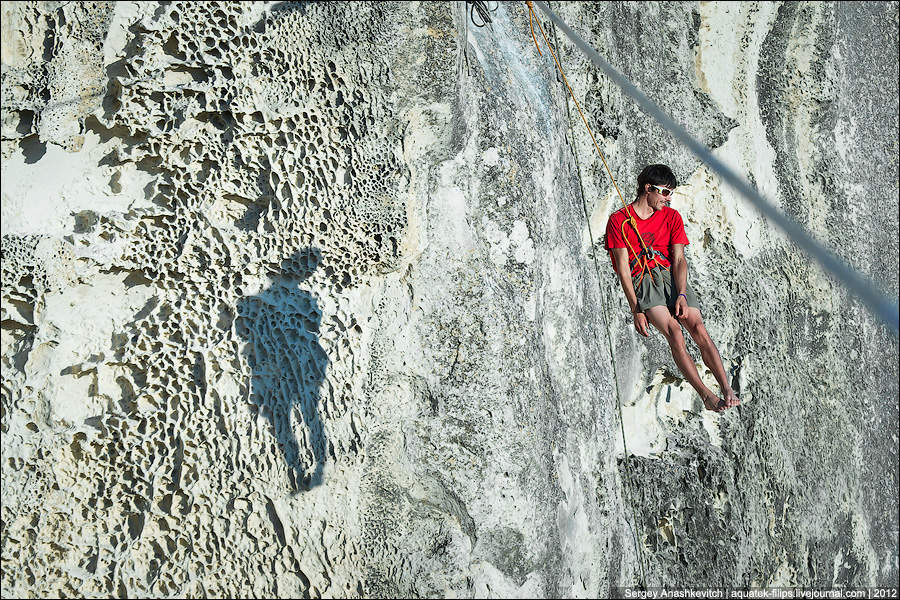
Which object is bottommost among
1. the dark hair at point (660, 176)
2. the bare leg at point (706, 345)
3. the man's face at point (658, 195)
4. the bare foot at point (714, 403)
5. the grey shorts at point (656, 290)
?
the bare foot at point (714, 403)

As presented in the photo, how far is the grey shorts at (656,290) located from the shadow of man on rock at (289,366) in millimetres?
1387

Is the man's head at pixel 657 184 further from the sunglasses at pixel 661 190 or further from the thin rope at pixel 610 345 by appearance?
the thin rope at pixel 610 345

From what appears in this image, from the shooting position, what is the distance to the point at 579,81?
4.51 m

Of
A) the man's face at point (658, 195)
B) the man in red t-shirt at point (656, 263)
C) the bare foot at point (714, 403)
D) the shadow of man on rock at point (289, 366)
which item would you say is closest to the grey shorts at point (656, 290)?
the man in red t-shirt at point (656, 263)

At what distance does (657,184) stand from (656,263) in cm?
34

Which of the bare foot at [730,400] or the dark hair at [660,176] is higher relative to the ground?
the dark hair at [660,176]

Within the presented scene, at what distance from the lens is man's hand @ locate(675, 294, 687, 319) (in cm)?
349

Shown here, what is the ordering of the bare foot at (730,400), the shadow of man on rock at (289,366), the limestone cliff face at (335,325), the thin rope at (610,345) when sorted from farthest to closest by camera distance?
the thin rope at (610,345) < the bare foot at (730,400) < the shadow of man on rock at (289,366) < the limestone cliff face at (335,325)

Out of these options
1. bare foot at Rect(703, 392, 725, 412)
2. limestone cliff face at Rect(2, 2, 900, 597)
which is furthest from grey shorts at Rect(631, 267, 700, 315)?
limestone cliff face at Rect(2, 2, 900, 597)

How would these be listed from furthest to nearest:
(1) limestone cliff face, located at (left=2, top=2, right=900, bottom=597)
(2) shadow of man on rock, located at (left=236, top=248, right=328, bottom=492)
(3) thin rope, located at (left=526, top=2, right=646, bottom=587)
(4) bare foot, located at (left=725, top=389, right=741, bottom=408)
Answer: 1. (3) thin rope, located at (left=526, top=2, right=646, bottom=587)
2. (4) bare foot, located at (left=725, top=389, right=741, bottom=408)
3. (2) shadow of man on rock, located at (left=236, top=248, right=328, bottom=492)
4. (1) limestone cliff face, located at (left=2, top=2, right=900, bottom=597)

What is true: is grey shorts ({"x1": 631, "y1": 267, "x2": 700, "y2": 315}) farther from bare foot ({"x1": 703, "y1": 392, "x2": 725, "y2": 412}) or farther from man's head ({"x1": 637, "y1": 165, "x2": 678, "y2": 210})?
bare foot ({"x1": 703, "y1": 392, "x2": 725, "y2": 412})

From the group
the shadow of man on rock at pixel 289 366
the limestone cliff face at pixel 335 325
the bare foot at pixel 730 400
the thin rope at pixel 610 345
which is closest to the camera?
the limestone cliff face at pixel 335 325

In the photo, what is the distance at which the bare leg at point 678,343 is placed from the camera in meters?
3.48

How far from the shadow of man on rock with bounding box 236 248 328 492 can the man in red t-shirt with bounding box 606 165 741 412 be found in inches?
53.5
